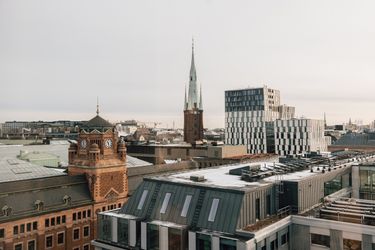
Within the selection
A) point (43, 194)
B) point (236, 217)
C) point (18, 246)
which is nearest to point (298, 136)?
point (43, 194)

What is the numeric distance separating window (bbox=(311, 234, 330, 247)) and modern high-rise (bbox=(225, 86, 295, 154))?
102m

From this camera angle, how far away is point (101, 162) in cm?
5109

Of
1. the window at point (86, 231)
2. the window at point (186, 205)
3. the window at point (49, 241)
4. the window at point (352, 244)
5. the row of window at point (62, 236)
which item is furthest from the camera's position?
the window at point (86, 231)

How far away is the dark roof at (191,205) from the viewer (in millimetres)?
27625

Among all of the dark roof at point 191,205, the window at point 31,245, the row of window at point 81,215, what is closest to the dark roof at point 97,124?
the row of window at point 81,215

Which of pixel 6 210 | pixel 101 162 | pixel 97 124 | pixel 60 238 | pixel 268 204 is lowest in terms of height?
pixel 60 238

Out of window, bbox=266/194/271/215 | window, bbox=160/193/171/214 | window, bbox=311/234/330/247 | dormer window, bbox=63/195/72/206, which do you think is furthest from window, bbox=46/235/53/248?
window, bbox=311/234/330/247

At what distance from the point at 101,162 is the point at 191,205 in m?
24.5

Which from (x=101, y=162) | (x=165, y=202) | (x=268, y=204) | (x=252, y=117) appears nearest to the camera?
(x=268, y=204)

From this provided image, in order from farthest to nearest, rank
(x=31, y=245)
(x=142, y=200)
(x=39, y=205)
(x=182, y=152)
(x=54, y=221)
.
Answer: (x=182, y=152) → (x=54, y=221) → (x=39, y=205) → (x=31, y=245) → (x=142, y=200)

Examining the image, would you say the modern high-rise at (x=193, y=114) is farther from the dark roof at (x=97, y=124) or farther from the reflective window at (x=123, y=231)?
the reflective window at (x=123, y=231)

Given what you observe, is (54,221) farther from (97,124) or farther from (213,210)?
(213,210)

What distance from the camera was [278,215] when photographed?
30.3 m

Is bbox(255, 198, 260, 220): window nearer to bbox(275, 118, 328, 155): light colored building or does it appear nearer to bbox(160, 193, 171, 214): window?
bbox(160, 193, 171, 214): window
